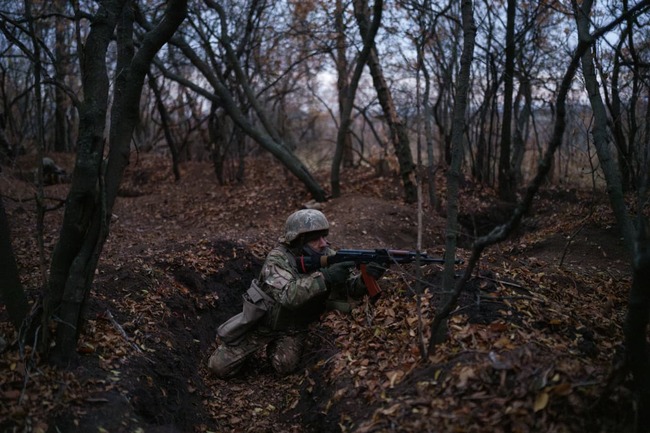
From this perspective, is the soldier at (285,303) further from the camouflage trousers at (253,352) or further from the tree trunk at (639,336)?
the tree trunk at (639,336)

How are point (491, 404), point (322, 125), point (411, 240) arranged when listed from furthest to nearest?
point (322, 125) < point (411, 240) < point (491, 404)

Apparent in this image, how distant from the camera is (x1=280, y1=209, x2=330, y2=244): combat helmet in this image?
18.4ft

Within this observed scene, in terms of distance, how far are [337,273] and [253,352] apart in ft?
4.49

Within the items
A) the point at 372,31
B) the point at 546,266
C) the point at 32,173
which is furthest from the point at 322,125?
the point at 546,266

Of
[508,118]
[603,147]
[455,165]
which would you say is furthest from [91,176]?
[508,118]

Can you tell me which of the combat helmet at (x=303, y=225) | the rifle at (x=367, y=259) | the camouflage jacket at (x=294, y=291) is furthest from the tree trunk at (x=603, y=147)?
the combat helmet at (x=303, y=225)

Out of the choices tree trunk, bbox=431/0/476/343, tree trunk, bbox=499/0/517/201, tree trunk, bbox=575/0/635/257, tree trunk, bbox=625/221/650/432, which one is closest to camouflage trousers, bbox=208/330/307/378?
tree trunk, bbox=431/0/476/343

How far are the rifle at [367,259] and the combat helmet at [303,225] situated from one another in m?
0.29

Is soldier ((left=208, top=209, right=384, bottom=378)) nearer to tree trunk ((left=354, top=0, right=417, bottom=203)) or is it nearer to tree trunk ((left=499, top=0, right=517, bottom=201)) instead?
tree trunk ((left=499, top=0, right=517, bottom=201))

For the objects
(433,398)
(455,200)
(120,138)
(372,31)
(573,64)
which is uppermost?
(372,31)

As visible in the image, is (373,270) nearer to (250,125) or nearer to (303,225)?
(303,225)

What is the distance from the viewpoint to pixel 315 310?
5.81 m

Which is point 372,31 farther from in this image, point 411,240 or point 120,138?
point 120,138

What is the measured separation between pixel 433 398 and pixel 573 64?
246 cm
